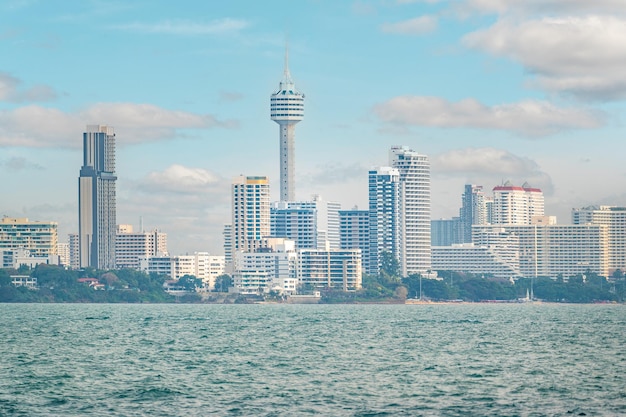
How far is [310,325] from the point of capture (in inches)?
6845

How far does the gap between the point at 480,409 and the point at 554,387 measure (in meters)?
12.4

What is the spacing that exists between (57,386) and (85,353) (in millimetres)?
30490

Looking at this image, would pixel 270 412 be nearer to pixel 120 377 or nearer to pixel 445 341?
pixel 120 377

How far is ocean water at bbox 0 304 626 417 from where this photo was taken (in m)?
65.0

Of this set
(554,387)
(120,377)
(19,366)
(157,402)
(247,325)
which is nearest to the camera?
(157,402)

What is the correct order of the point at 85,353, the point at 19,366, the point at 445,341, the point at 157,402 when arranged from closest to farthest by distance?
the point at 157,402, the point at 19,366, the point at 85,353, the point at 445,341

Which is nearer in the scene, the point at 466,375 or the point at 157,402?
the point at 157,402

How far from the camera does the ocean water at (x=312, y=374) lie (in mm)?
65000

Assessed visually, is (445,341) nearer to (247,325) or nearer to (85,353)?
(85,353)

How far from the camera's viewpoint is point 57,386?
246ft

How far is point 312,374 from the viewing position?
82688 mm

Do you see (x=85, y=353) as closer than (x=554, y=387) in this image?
No

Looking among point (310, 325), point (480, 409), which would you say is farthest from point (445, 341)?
point (480, 409)

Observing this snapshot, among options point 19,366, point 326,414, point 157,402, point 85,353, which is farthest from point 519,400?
point 85,353
